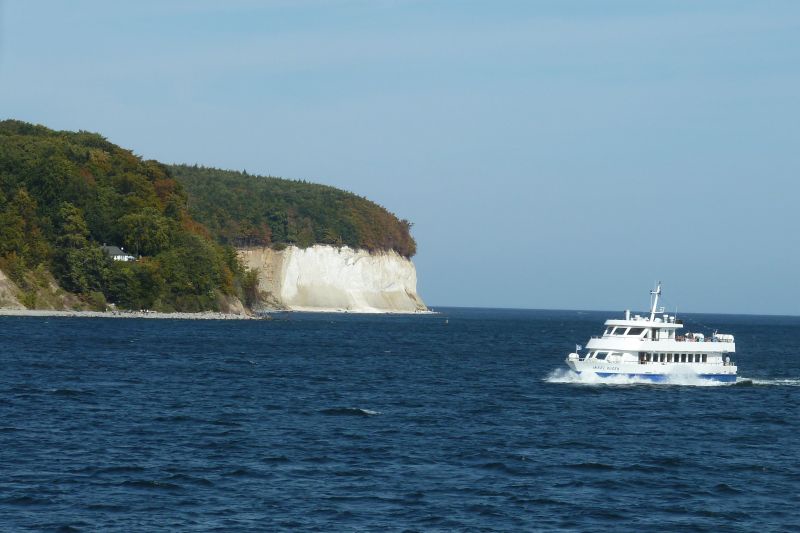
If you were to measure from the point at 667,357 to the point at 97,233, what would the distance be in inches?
4550

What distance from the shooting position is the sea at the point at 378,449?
34.5 metres

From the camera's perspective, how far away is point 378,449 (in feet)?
153

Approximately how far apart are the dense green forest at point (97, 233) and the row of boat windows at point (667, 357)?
320 feet

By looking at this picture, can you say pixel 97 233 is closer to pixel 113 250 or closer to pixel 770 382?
pixel 113 250

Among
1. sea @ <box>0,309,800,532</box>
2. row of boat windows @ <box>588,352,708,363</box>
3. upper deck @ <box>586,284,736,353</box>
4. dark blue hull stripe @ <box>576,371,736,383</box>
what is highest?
upper deck @ <box>586,284,736,353</box>

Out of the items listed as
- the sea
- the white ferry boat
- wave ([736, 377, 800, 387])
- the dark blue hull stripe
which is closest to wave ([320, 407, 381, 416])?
the sea

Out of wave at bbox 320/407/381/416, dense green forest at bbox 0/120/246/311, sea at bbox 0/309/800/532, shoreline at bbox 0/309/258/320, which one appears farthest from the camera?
dense green forest at bbox 0/120/246/311

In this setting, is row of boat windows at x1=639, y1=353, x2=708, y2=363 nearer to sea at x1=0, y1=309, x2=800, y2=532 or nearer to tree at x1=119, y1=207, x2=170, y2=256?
sea at x1=0, y1=309, x2=800, y2=532

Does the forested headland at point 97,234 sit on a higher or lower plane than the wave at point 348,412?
higher

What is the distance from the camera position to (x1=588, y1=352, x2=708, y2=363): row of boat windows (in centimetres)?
7419

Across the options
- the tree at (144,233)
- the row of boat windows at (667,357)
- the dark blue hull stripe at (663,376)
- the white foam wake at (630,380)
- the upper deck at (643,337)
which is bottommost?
the white foam wake at (630,380)

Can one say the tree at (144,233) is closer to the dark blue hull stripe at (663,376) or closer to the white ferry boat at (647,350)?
the white ferry boat at (647,350)

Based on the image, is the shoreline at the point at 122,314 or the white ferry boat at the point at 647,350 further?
the shoreline at the point at 122,314

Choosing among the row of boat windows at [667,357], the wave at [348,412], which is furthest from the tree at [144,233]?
the wave at [348,412]
